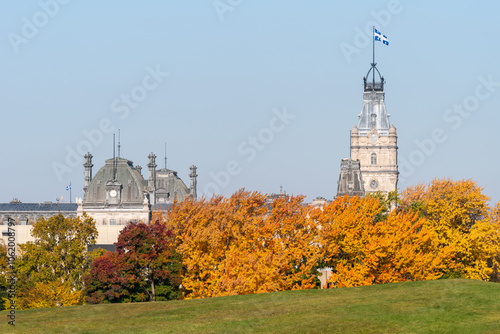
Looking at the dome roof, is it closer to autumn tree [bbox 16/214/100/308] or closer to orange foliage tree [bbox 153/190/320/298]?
autumn tree [bbox 16/214/100/308]

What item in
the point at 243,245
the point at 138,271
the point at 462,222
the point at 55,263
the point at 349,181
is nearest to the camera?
the point at 138,271

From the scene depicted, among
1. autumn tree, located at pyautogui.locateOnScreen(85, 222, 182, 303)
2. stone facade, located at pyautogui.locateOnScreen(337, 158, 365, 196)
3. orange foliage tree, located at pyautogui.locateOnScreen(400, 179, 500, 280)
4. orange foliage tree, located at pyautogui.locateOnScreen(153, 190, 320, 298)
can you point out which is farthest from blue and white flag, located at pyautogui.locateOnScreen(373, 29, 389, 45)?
autumn tree, located at pyautogui.locateOnScreen(85, 222, 182, 303)

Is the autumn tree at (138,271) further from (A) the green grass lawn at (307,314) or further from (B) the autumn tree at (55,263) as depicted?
(A) the green grass lawn at (307,314)

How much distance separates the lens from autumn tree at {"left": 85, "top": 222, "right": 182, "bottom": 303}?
68625mm

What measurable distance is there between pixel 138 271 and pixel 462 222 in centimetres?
3507

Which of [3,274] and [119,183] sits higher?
[119,183]

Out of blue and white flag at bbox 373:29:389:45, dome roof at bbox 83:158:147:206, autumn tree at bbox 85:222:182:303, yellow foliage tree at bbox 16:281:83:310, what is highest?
blue and white flag at bbox 373:29:389:45

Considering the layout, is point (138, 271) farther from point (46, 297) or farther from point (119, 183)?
point (119, 183)

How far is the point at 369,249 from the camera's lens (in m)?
75.5

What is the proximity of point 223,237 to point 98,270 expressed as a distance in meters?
10.6

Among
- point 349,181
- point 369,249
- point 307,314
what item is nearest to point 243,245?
point 369,249

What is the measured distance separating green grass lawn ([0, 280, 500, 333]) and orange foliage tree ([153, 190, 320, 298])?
11032 millimetres

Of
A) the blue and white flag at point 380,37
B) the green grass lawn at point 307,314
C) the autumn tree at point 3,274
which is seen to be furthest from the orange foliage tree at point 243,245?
the blue and white flag at point 380,37

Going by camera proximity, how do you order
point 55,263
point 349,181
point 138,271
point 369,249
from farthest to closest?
point 349,181 → point 55,263 → point 369,249 → point 138,271
